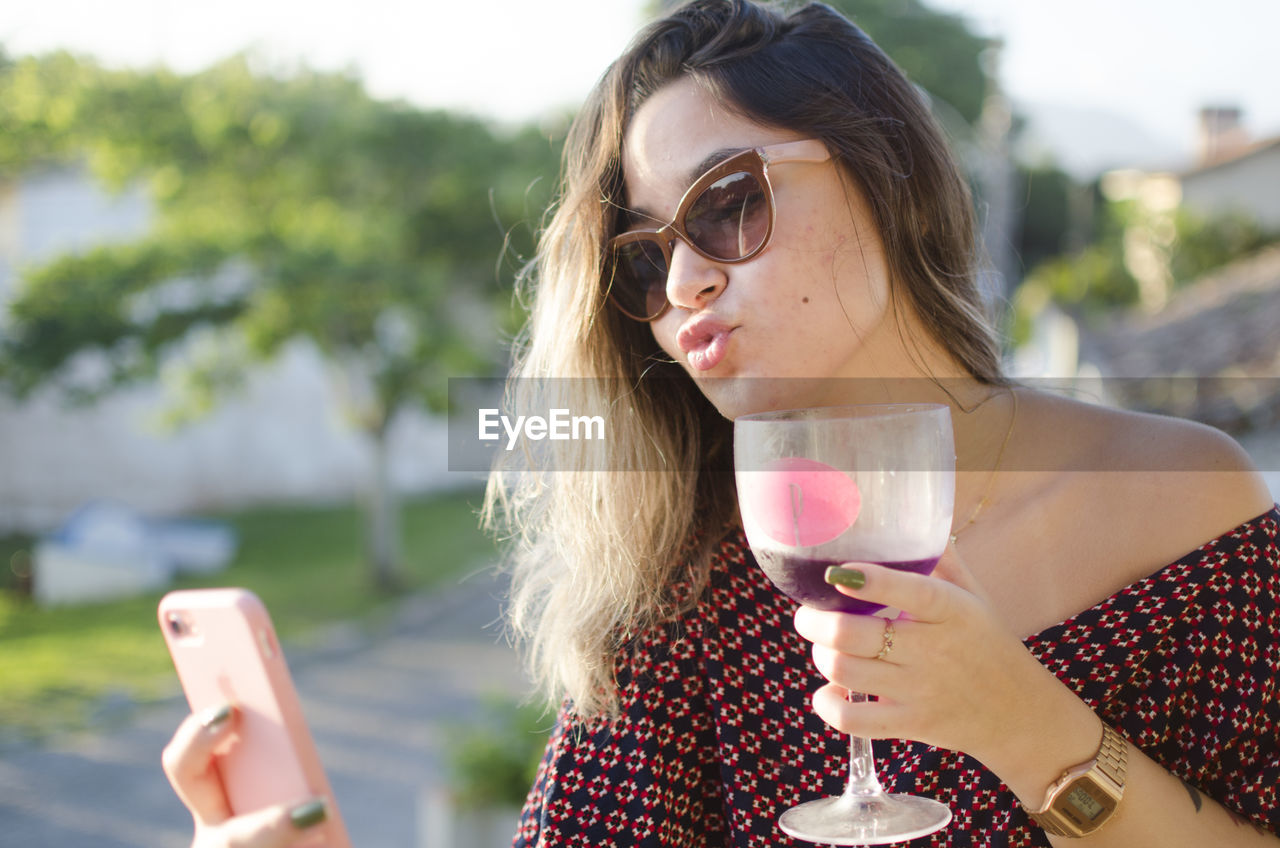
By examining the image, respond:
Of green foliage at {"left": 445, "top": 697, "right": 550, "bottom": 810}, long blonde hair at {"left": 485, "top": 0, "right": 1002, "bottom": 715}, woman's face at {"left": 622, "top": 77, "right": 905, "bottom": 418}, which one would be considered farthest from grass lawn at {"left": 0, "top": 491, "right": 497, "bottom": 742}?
woman's face at {"left": 622, "top": 77, "right": 905, "bottom": 418}

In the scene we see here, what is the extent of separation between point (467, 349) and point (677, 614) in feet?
33.0

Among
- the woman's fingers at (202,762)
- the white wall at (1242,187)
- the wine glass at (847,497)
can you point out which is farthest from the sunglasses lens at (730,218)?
the white wall at (1242,187)

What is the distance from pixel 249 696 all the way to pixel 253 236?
374 inches

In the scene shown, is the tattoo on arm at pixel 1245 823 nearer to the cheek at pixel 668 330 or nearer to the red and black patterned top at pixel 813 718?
the red and black patterned top at pixel 813 718

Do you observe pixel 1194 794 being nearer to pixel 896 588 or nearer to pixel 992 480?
pixel 992 480

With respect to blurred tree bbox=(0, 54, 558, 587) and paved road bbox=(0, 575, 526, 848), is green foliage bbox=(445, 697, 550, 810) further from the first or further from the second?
blurred tree bbox=(0, 54, 558, 587)

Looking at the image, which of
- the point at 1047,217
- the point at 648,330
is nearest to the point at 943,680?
the point at 648,330

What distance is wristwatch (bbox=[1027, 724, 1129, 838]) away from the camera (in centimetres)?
116

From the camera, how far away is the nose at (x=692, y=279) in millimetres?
1416

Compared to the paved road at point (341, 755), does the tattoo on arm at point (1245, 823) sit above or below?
above

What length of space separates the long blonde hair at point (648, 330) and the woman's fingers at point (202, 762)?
0.51 metres

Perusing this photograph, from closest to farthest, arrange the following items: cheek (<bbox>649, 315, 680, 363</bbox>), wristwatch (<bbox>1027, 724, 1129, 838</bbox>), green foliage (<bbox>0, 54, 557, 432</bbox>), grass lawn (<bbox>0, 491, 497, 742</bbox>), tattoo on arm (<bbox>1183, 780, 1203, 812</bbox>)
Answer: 1. wristwatch (<bbox>1027, 724, 1129, 838</bbox>)
2. tattoo on arm (<bbox>1183, 780, 1203, 812</bbox>)
3. cheek (<bbox>649, 315, 680, 363</bbox>)
4. grass lawn (<bbox>0, 491, 497, 742</bbox>)
5. green foliage (<bbox>0, 54, 557, 432</bbox>)

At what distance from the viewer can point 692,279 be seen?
1.42m

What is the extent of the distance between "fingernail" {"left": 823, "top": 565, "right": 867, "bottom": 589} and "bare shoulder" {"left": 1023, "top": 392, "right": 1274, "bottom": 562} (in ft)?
2.12
